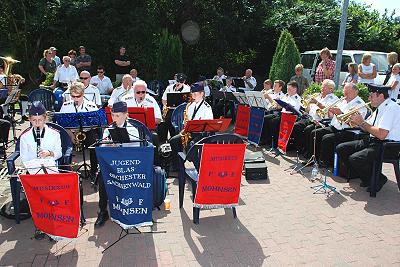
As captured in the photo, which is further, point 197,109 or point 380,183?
point 197,109

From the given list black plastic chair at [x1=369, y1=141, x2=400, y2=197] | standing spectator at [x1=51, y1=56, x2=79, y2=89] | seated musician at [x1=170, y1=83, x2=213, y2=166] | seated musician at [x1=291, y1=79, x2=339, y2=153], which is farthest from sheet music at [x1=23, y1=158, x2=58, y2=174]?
standing spectator at [x1=51, y1=56, x2=79, y2=89]

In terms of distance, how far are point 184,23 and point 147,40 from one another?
1991 millimetres

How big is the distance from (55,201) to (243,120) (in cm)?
613

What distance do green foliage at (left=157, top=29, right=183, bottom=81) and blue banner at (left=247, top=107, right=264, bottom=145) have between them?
575cm

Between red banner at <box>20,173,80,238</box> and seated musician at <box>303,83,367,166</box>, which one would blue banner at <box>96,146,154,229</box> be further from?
seated musician at <box>303,83,367,166</box>

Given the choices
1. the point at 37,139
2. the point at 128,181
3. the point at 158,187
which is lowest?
the point at 158,187

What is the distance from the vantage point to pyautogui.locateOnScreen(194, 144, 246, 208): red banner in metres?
4.99

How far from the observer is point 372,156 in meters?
6.19

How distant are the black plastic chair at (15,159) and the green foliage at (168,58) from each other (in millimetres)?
8674

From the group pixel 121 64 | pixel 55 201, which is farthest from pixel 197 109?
pixel 121 64

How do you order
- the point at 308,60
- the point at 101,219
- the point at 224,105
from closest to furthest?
the point at 101,219 → the point at 224,105 → the point at 308,60

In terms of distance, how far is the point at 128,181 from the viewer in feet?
14.8

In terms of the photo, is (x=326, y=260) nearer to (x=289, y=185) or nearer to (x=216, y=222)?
(x=216, y=222)

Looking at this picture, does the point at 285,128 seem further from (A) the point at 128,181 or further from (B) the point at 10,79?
(B) the point at 10,79
